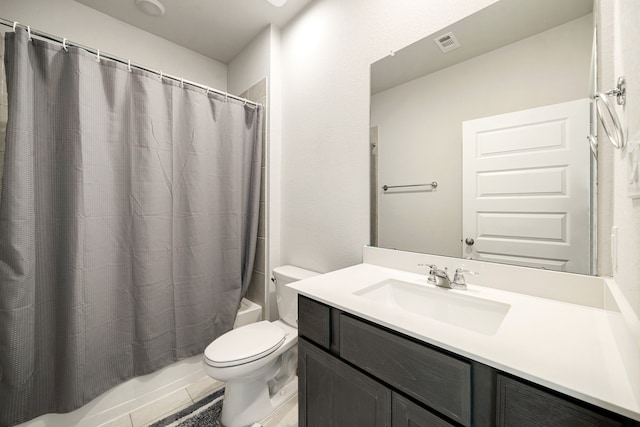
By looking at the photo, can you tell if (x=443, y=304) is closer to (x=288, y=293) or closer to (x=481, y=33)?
(x=288, y=293)

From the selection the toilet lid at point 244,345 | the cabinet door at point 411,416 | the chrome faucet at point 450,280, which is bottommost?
the toilet lid at point 244,345

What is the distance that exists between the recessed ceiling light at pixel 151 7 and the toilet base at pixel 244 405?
95.0 inches

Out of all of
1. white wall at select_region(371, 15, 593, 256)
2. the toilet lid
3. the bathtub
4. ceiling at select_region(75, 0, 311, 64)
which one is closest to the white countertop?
white wall at select_region(371, 15, 593, 256)

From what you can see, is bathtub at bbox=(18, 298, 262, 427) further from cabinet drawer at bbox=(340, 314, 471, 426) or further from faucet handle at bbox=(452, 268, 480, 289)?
faucet handle at bbox=(452, 268, 480, 289)

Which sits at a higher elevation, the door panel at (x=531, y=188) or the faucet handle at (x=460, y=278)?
the door panel at (x=531, y=188)

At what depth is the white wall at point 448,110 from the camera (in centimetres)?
84

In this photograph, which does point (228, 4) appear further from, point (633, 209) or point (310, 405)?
point (310, 405)

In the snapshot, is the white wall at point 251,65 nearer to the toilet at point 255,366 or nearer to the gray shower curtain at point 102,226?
the gray shower curtain at point 102,226

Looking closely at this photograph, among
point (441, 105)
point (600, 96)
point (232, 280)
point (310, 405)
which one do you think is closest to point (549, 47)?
point (441, 105)

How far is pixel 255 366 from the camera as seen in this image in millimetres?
1235

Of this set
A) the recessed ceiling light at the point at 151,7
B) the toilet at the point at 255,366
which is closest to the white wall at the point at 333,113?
the toilet at the point at 255,366

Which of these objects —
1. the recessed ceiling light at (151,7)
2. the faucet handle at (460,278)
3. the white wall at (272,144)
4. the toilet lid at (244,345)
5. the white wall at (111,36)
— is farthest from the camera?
the white wall at (272,144)

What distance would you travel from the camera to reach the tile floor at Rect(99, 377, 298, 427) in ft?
4.32

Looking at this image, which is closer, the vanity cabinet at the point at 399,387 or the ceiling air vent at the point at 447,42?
the vanity cabinet at the point at 399,387
